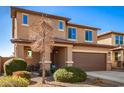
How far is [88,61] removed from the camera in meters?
16.2

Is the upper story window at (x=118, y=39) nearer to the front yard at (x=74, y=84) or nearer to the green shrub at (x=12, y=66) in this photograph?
the front yard at (x=74, y=84)

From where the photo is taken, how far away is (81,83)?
438 inches

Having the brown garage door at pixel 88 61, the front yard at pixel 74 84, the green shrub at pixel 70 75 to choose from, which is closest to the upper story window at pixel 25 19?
the brown garage door at pixel 88 61

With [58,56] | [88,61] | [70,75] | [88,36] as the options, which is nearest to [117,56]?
[88,36]

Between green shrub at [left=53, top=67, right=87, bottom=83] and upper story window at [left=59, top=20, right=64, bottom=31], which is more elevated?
upper story window at [left=59, top=20, right=64, bottom=31]

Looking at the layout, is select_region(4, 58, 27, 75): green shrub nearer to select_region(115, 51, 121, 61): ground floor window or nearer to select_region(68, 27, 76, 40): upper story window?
select_region(68, 27, 76, 40): upper story window

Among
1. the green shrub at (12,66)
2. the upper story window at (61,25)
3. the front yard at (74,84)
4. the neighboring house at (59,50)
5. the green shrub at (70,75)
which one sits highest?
the upper story window at (61,25)

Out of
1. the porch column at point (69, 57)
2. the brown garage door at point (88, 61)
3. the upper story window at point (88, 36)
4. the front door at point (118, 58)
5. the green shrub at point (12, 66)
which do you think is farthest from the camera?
the front door at point (118, 58)

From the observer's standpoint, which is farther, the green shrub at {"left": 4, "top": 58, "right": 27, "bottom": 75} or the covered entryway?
the covered entryway

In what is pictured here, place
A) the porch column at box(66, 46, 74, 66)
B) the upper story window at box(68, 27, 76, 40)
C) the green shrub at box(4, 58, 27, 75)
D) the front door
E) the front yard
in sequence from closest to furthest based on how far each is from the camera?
the front yard < the green shrub at box(4, 58, 27, 75) < the porch column at box(66, 46, 74, 66) < the upper story window at box(68, 27, 76, 40) < the front door

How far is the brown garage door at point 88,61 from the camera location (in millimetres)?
16083

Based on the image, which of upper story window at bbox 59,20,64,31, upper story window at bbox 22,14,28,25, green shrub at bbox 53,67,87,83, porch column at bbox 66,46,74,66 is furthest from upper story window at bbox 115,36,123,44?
green shrub at bbox 53,67,87,83

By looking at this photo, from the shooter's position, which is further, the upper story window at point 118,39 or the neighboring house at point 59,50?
the upper story window at point 118,39

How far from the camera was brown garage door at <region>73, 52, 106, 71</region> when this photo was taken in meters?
16.1
